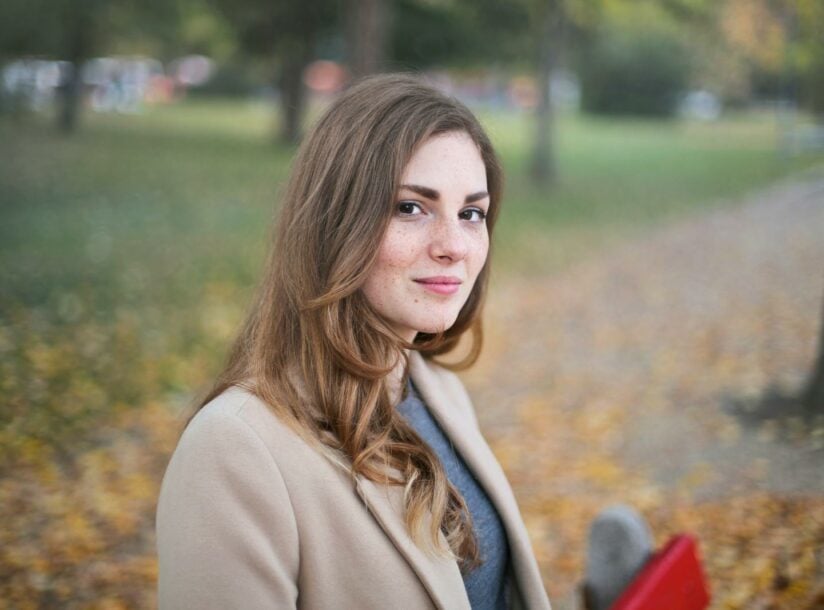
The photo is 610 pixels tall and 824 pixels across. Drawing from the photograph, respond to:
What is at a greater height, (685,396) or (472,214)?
(472,214)

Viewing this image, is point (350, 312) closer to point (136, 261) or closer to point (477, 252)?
point (477, 252)

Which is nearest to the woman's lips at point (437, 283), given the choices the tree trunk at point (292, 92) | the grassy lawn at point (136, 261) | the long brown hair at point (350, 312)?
the long brown hair at point (350, 312)

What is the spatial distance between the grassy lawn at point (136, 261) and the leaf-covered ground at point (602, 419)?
19 millimetres

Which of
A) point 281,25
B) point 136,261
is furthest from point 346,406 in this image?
point 281,25

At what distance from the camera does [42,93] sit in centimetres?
650

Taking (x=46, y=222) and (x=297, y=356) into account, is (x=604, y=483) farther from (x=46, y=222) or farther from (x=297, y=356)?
(x=46, y=222)

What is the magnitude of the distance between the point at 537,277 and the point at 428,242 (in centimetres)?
662

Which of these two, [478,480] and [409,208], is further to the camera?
[478,480]

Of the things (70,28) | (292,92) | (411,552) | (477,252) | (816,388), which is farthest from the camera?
(292,92)

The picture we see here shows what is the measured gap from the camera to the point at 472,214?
6.23ft

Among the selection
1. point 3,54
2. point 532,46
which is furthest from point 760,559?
point 532,46

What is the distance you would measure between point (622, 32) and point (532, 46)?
204cm

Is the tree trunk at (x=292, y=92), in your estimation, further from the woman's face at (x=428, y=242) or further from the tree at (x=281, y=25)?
the woman's face at (x=428, y=242)

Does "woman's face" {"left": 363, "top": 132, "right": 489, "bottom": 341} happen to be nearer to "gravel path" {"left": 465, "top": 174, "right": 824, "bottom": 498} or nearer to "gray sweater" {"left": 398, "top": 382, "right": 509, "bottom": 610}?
"gray sweater" {"left": 398, "top": 382, "right": 509, "bottom": 610}
